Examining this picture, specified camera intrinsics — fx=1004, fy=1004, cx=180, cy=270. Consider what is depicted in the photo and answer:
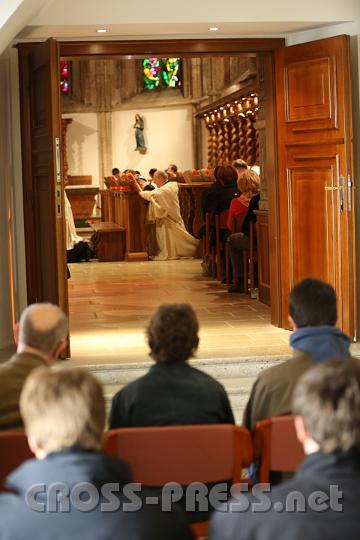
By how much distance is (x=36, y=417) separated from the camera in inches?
81.0

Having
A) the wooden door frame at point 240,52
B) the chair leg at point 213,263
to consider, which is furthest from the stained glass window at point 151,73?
the wooden door frame at point 240,52

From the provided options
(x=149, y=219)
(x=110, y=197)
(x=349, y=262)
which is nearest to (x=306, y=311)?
(x=349, y=262)

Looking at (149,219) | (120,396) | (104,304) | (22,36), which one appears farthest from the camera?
(149,219)

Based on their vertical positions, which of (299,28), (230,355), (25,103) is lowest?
(230,355)

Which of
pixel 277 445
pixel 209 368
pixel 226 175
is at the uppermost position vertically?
pixel 226 175

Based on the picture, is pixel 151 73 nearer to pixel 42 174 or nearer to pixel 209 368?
pixel 42 174

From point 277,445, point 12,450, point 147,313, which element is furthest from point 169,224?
point 12,450

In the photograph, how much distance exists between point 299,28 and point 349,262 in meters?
1.82

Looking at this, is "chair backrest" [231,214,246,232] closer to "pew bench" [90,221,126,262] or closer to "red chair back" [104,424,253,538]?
"pew bench" [90,221,126,262]

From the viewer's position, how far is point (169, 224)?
14.8 m

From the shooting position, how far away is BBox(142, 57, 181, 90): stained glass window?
22609mm

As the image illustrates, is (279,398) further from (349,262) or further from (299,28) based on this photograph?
(299,28)

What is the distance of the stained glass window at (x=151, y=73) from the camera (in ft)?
75.3

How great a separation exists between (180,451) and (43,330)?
75cm
